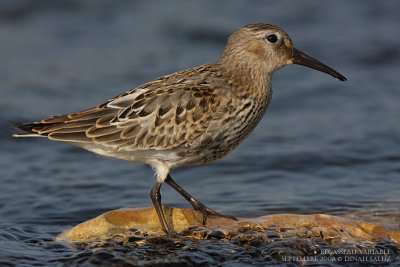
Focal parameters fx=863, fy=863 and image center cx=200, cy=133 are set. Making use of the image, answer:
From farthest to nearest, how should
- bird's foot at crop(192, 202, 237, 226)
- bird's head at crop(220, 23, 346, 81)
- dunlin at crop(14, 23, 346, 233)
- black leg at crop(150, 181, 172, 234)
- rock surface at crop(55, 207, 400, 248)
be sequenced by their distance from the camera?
bird's head at crop(220, 23, 346, 81), bird's foot at crop(192, 202, 237, 226), dunlin at crop(14, 23, 346, 233), black leg at crop(150, 181, 172, 234), rock surface at crop(55, 207, 400, 248)

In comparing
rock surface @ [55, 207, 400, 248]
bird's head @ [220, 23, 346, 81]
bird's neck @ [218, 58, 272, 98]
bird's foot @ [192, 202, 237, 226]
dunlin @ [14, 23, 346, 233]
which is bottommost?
rock surface @ [55, 207, 400, 248]

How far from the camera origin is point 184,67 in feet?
45.2

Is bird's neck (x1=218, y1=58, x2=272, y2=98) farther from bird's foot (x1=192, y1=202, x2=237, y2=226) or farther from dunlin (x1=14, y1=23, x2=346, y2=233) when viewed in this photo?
bird's foot (x1=192, y1=202, x2=237, y2=226)

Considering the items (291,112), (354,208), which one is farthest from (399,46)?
(354,208)

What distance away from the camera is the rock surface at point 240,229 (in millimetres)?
7918

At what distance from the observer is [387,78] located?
1355cm

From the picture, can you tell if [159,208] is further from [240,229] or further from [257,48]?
[257,48]

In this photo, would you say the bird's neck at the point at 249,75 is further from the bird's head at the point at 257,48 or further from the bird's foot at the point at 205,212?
the bird's foot at the point at 205,212

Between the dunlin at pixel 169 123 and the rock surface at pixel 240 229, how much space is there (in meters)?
0.20

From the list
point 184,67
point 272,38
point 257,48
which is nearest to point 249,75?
point 257,48

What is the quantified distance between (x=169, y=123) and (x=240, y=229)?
4.00ft

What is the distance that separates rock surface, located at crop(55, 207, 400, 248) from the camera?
26.0 feet

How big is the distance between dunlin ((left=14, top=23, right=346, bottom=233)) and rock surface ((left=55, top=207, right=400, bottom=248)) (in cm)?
20

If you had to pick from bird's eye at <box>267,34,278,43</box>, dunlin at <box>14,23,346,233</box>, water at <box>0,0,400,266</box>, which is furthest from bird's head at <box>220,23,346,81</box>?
water at <box>0,0,400,266</box>
